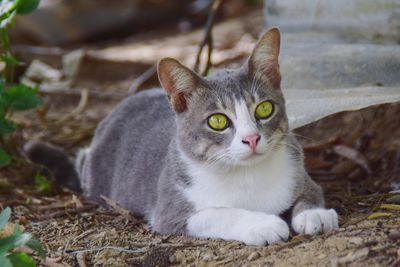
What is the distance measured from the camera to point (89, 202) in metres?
4.33

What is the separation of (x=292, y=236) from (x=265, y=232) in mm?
203

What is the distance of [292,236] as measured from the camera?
128 inches

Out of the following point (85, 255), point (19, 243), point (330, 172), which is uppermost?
point (19, 243)

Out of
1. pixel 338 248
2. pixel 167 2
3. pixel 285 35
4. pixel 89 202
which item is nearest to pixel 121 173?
pixel 89 202

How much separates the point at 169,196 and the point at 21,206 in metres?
1.00

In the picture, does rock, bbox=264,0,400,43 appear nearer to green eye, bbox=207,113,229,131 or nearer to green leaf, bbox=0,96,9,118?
green eye, bbox=207,113,229,131

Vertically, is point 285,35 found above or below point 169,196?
above

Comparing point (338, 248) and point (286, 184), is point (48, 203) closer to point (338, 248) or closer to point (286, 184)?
point (286, 184)

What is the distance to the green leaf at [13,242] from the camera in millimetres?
2602

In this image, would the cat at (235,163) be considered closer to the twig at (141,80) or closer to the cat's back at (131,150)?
the cat's back at (131,150)

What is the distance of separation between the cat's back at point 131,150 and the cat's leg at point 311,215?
2.95ft

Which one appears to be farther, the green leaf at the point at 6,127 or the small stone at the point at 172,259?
the green leaf at the point at 6,127

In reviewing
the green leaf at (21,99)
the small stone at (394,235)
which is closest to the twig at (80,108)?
the green leaf at (21,99)

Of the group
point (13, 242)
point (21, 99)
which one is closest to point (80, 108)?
point (21, 99)
